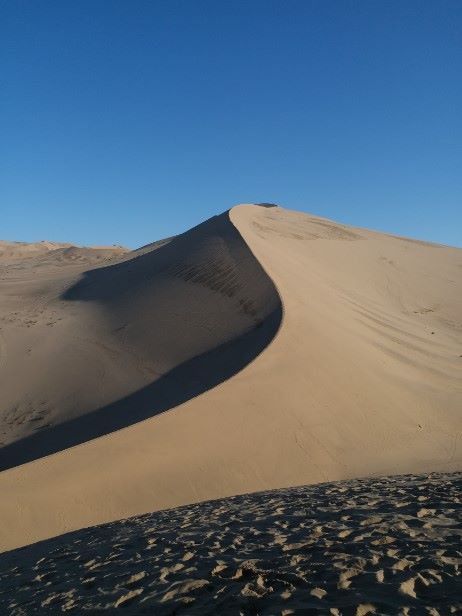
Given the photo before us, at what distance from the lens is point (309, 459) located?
20.6 ft

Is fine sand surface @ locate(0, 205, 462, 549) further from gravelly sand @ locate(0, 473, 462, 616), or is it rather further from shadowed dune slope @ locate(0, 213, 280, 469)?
gravelly sand @ locate(0, 473, 462, 616)

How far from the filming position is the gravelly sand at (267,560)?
104 inches

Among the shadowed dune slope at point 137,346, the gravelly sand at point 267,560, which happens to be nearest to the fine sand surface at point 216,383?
the shadowed dune slope at point 137,346

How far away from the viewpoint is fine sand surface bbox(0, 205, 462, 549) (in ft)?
18.6

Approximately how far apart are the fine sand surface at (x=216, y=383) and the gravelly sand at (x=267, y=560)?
3.19ft

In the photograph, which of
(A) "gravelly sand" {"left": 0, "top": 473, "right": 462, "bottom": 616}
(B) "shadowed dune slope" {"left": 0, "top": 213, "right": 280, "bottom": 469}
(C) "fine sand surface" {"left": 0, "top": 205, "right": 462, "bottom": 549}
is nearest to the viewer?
(A) "gravelly sand" {"left": 0, "top": 473, "right": 462, "bottom": 616}

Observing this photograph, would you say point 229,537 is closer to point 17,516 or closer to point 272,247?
point 17,516

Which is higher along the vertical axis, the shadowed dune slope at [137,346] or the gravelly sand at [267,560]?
the shadowed dune slope at [137,346]

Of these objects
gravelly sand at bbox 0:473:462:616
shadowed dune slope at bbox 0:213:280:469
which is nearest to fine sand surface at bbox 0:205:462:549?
shadowed dune slope at bbox 0:213:280:469

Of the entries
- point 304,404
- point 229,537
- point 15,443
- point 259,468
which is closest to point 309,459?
point 259,468

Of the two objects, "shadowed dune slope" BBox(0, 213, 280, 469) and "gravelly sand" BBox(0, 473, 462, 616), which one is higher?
"shadowed dune slope" BBox(0, 213, 280, 469)

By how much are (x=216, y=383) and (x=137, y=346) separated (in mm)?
3835

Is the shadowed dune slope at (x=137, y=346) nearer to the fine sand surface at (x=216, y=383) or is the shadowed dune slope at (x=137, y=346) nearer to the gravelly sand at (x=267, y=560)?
the fine sand surface at (x=216, y=383)

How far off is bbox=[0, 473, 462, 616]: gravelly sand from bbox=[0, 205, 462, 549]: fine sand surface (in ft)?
3.19
